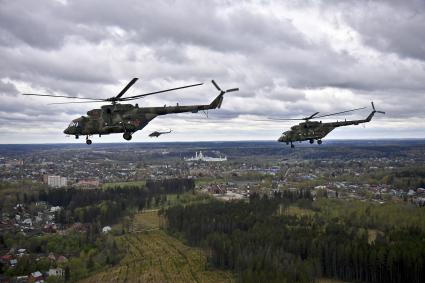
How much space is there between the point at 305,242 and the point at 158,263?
31095mm

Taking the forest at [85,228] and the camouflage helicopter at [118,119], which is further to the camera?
the forest at [85,228]

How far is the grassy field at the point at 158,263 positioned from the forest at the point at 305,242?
138 inches

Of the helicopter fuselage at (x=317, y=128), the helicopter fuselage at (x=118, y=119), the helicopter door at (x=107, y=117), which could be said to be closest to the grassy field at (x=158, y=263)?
the helicopter fuselage at (x=317, y=128)

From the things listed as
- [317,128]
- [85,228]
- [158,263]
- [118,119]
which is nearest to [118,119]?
[118,119]

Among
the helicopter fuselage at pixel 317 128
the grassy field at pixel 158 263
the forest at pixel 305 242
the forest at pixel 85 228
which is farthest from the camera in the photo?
the forest at pixel 85 228

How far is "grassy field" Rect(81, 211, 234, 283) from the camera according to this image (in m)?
83.2

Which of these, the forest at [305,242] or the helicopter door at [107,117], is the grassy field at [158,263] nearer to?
the forest at [305,242]

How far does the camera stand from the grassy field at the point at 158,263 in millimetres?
83188

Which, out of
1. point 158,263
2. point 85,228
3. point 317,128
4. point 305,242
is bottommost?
point 158,263

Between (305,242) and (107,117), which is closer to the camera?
(107,117)

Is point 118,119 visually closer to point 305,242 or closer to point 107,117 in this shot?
point 107,117

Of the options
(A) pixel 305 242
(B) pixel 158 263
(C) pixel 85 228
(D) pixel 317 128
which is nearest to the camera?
(D) pixel 317 128

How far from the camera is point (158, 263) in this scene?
91438 millimetres

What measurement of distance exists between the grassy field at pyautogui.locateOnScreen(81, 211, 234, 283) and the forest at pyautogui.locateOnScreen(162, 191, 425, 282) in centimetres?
350
